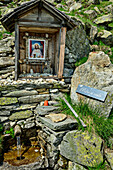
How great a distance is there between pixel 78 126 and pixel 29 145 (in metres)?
2.45

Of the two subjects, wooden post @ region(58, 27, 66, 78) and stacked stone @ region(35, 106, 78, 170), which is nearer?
stacked stone @ region(35, 106, 78, 170)

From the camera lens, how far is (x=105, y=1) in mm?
16172

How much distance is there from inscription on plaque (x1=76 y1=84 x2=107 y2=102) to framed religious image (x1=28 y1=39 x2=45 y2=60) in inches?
102

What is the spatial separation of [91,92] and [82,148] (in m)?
2.12

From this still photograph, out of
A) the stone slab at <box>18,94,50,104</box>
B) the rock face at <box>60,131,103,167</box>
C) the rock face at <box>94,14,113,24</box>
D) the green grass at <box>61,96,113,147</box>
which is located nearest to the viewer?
the rock face at <box>60,131,103,167</box>

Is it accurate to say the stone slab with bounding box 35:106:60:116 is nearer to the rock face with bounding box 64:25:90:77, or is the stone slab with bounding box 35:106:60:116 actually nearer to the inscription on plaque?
the inscription on plaque

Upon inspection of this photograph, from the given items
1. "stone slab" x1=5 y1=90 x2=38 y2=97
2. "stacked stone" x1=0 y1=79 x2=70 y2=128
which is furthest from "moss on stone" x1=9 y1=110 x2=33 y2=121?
"stone slab" x1=5 y1=90 x2=38 y2=97

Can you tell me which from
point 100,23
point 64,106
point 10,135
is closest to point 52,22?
point 64,106

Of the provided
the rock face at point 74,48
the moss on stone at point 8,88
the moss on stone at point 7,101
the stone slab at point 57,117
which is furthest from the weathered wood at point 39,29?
the stone slab at point 57,117

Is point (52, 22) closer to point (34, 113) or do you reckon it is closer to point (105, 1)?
point (34, 113)

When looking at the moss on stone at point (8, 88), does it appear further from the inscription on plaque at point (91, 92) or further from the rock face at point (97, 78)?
the inscription on plaque at point (91, 92)

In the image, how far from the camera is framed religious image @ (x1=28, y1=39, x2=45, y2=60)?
21.9 ft

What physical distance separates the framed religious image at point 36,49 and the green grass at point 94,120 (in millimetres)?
2960

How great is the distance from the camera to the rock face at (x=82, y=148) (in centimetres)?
397
